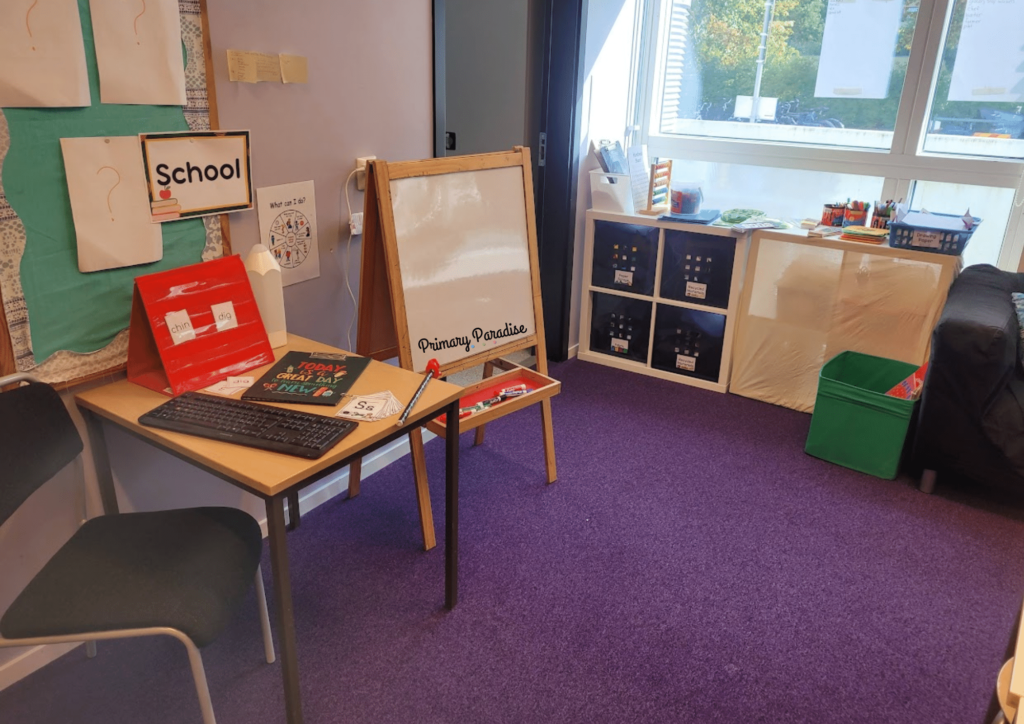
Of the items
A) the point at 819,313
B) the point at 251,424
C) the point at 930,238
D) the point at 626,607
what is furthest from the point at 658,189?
the point at 251,424

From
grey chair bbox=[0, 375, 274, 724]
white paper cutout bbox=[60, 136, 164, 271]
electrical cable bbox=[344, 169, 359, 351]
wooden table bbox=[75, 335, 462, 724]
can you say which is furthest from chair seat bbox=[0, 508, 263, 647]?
electrical cable bbox=[344, 169, 359, 351]

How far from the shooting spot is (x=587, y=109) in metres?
3.33

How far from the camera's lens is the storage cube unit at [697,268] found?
321 centimetres

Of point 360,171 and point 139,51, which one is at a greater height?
point 139,51

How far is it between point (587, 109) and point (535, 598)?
2298 mm

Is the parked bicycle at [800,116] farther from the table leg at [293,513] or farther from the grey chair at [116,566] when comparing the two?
the grey chair at [116,566]

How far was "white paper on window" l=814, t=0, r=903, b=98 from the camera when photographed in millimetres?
3064

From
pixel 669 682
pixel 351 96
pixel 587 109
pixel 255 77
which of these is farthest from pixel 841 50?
pixel 669 682

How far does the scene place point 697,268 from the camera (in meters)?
3.28

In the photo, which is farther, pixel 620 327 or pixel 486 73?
pixel 620 327

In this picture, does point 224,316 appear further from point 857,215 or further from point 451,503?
point 857,215

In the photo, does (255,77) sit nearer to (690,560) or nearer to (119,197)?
(119,197)

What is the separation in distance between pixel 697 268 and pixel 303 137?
194 cm

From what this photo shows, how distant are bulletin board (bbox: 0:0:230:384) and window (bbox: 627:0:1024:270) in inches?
102
